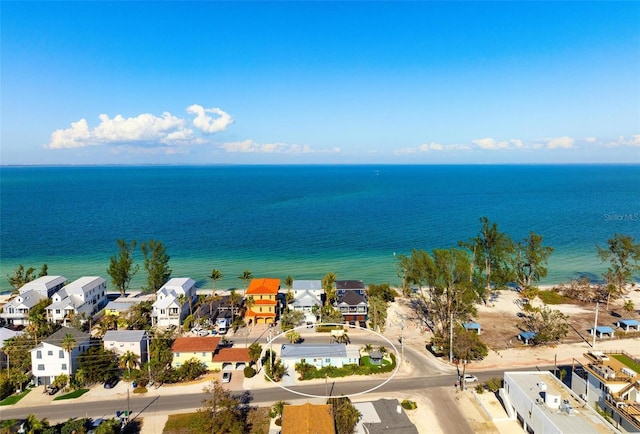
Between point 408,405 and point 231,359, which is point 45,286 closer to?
point 231,359

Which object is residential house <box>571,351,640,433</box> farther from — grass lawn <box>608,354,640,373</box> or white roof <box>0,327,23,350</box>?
white roof <box>0,327,23,350</box>

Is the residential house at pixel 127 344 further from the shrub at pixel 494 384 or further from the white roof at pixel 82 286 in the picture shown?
the shrub at pixel 494 384

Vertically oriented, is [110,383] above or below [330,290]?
below

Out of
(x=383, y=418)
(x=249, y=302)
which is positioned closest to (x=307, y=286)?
(x=249, y=302)

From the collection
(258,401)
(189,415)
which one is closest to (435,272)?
(258,401)

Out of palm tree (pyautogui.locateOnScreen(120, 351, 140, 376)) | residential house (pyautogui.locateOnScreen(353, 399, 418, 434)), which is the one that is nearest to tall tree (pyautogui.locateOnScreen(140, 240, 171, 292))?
palm tree (pyautogui.locateOnScreen(120, 351, 140, 376))

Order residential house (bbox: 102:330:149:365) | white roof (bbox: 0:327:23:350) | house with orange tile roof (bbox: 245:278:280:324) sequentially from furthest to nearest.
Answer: house with orange tile roof (bbox: 245:278:280:324)
white roof (bbox: 0:327:23:350)
residential house (bbox: 102:330:149:365)

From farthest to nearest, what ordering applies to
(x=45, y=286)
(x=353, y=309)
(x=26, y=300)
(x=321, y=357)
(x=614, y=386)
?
(x=45, y=286), (x=353, y=309), (x=26, y=300), (x=321, y=357), (x=614, y=386)
